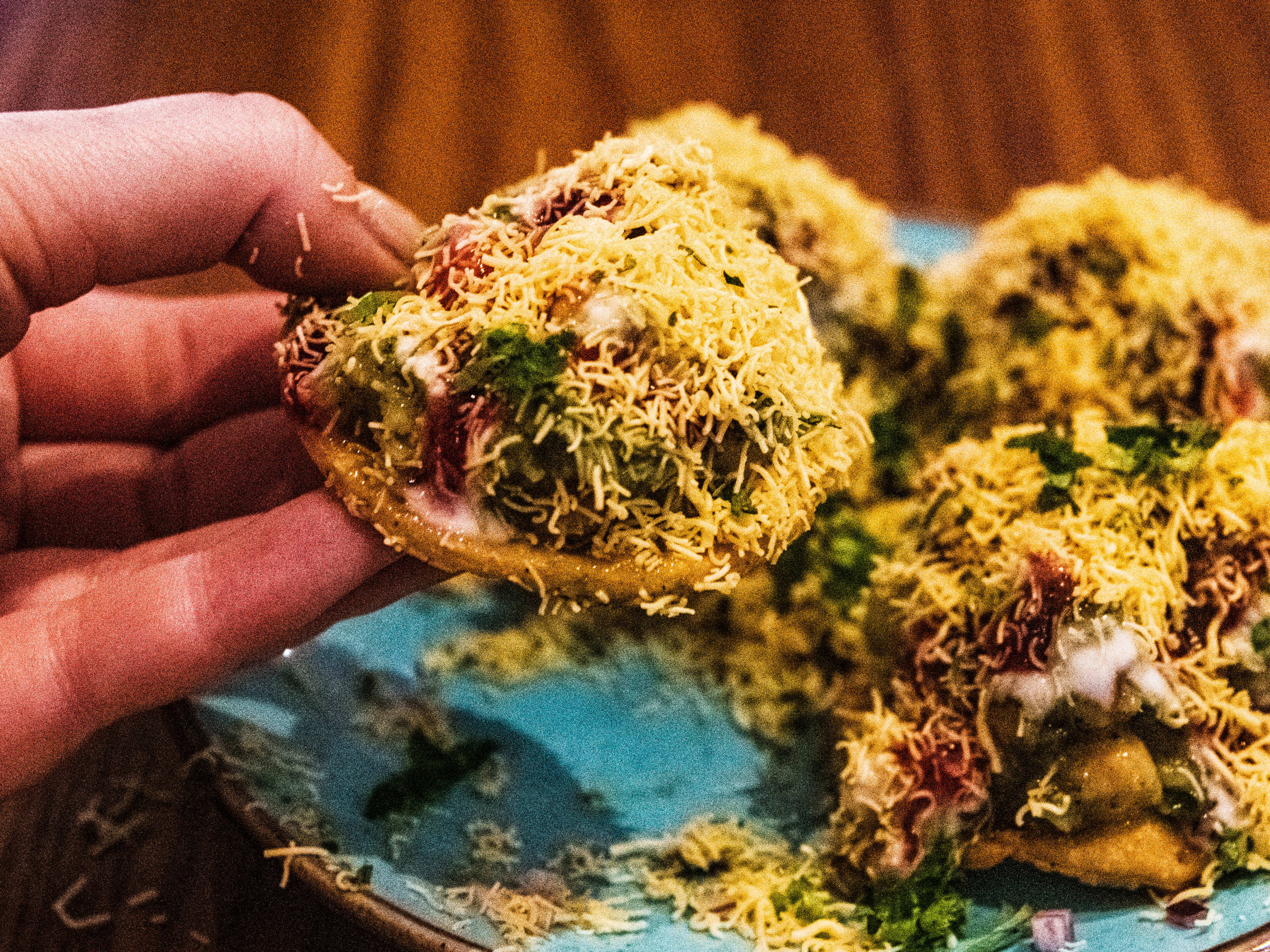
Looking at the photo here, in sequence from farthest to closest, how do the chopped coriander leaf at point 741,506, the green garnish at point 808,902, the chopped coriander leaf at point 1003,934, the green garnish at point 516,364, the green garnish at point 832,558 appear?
the green garnish at point 832,558
the green garnish at point 808,902
the chopped coriander leaf at point 1003,934
the chopped coriander leaf at point 741,506
the green garnish at point 516,364

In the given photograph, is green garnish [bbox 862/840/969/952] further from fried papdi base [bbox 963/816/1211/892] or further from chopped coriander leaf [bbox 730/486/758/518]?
chopped coriander leaf [bbox 730/486/758/518]

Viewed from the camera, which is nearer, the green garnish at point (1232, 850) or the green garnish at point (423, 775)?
the green garnish at point (1232, 850)

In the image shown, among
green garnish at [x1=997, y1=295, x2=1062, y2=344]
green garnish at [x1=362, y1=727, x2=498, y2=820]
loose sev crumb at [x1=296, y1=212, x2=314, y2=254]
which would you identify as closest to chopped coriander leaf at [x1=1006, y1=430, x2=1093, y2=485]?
green garnish at [x1=997, y1=295, x2=1062, y2=344]

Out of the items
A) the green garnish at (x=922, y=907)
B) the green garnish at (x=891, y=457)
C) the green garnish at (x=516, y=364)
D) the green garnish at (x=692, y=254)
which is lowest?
the green garnish at (x=922, y=907)

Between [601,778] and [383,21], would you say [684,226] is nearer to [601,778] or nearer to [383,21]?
[601,778]

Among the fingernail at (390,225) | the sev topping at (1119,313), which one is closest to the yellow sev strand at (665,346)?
the fingernail at (390,225)

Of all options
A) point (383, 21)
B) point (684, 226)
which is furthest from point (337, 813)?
point (383, 21)

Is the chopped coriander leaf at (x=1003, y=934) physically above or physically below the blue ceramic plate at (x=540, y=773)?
above

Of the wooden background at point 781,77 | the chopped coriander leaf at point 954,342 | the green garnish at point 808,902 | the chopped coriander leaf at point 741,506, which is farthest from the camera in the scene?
the wooden background at point 781,77

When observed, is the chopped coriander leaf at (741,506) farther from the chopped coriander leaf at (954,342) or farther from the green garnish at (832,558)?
the chopped coriander leaf at (954,342)
